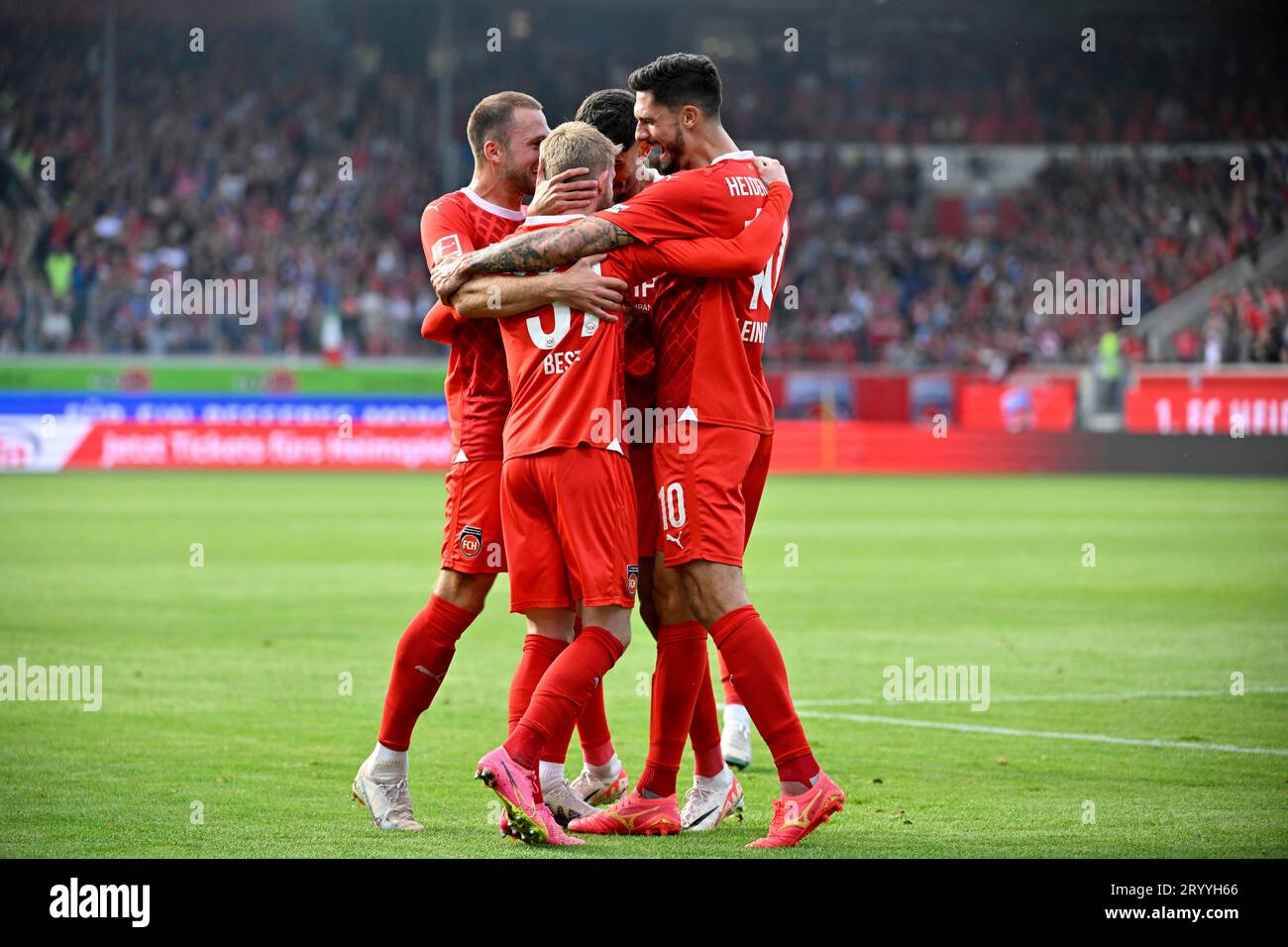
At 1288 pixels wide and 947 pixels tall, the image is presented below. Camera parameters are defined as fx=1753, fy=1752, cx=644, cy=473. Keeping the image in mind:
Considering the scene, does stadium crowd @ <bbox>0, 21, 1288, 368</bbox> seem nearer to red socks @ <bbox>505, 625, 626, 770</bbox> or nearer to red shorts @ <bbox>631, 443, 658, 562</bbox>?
red shorts @ <bbox>631, 443, 658, 562</bbox>

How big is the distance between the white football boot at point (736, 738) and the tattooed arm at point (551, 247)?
2532 mm

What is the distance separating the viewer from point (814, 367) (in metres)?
Answer: 33.7

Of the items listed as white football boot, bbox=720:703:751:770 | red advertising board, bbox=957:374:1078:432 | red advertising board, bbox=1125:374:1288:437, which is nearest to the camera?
white football boot, bbox=720:703:751:770

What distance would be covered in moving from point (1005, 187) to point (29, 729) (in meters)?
37.9

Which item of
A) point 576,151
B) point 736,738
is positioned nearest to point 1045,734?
point 736,738

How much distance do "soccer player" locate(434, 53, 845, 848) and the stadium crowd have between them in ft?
87.3

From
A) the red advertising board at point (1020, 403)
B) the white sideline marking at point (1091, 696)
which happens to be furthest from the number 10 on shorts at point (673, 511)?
the red advertising board at point (1020, 403)

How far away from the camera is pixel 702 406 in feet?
19.4

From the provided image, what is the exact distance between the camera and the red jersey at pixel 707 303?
584 cm

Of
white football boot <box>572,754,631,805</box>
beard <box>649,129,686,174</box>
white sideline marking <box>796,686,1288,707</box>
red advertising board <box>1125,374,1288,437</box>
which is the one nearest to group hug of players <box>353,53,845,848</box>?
beard <box>649,129,686,174</box>

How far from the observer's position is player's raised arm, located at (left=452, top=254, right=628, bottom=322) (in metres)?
5.71

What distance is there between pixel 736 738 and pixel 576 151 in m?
2.85

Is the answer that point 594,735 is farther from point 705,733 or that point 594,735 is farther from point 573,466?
point 573,466
